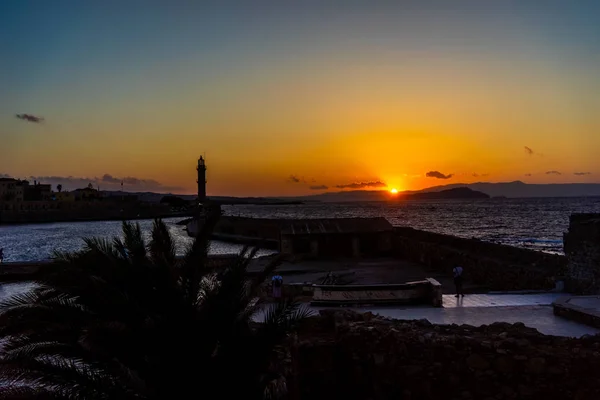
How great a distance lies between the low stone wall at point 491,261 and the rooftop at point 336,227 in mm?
1667

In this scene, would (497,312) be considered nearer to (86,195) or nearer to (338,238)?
(338,238)

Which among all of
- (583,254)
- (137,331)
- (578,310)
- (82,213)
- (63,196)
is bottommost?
(82,213)

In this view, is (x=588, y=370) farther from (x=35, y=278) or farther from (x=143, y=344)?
(x=35, y=278)

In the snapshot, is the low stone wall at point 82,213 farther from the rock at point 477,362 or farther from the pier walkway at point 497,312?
the rock at point 477,362

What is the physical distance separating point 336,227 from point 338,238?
2.67ft

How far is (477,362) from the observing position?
891cm

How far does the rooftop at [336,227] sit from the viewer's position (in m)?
32.2

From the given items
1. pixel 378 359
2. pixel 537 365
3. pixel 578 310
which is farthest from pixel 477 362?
pixel 578 310

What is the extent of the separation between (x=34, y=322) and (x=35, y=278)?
3.57 ft

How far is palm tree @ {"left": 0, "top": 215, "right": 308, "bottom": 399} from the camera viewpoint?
20.2 feet

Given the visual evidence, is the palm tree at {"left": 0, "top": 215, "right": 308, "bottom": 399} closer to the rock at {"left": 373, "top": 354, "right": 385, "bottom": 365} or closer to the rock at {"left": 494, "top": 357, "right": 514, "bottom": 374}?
the rock at {"left": 373, "top": 354, "right": 385, "bottom": 365}

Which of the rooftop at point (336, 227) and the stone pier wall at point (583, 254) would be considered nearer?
the stone pier wall at point (583, 254)

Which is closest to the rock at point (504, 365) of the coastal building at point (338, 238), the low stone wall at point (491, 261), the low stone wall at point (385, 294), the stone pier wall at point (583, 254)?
the low stone wall at point (385, 294)

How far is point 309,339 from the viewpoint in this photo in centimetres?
1066
